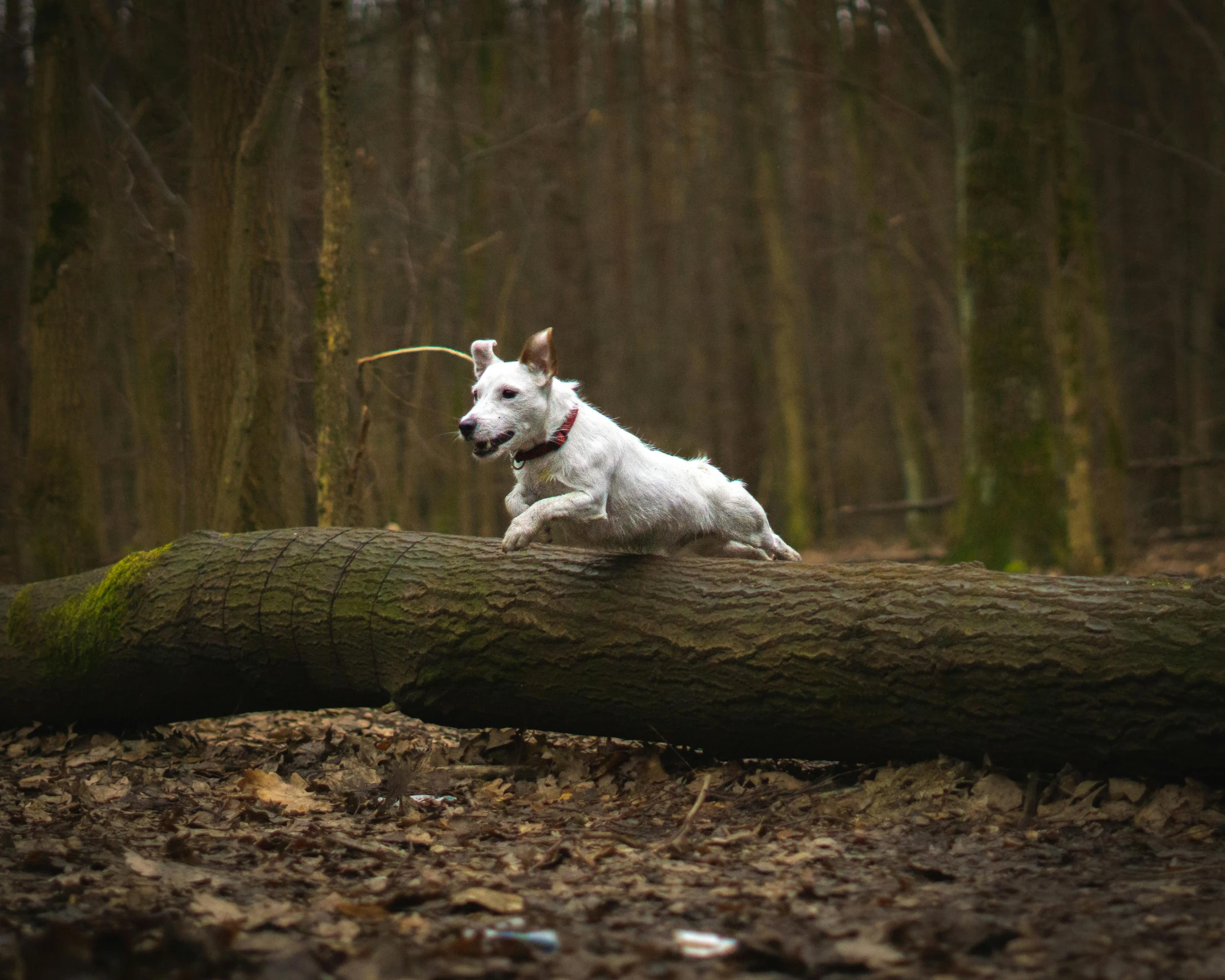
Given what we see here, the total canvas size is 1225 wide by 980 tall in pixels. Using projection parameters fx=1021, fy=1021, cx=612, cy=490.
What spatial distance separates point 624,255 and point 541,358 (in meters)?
24.1

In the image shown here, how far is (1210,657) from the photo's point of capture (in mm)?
4270

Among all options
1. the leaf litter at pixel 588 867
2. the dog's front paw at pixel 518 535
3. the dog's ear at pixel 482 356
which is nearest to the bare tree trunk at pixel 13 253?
the leaf litter at pixel 588 867

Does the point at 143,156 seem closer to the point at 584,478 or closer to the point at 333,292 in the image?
the point at 333,292

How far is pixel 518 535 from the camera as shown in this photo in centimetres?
510

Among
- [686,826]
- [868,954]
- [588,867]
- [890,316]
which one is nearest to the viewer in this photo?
[868,954]

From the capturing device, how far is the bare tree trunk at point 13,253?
1377cm

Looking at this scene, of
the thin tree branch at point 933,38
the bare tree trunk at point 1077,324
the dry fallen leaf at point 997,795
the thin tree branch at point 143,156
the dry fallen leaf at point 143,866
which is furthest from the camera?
the thin tree branch at point 933,38

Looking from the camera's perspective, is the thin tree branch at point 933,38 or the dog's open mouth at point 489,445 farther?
the thin tree branch at point 933,38

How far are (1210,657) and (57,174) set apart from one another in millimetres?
11381

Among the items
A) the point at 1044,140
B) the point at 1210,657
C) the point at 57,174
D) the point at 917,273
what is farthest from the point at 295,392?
the point at 917,273

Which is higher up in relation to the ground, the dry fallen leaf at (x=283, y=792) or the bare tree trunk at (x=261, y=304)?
the bare tree trunk at (x=261, y=304)

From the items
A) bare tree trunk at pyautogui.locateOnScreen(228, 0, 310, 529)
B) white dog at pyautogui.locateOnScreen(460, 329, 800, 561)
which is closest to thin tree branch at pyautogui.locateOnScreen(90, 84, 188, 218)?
bare tree trunk at pyautogui.locateOnScreen(228, 0, 310, 529)

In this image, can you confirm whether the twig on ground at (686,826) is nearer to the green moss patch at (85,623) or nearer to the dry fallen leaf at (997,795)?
the dry fallen leaf at (997,795)

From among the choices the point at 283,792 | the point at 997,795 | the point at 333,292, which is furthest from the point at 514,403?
the point at 333,292
